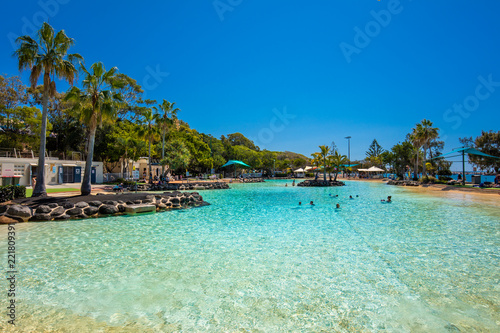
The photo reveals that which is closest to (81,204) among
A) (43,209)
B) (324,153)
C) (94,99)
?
(43,209)

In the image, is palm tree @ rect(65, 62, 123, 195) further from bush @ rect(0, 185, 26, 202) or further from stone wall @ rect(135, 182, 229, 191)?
stone wall @ rect(135, 182, 229, 191)

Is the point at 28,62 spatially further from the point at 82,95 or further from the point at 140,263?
the point at 140,263

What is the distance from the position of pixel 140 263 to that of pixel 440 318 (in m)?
5.63

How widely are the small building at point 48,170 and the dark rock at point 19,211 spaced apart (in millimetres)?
9512

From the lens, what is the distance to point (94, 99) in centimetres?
1407

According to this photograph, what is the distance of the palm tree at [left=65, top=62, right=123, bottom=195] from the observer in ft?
45.0

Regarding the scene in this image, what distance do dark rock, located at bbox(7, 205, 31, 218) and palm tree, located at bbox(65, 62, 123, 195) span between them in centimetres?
361

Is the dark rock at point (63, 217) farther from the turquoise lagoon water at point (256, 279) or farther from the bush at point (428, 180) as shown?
the bush at point (428, 180)

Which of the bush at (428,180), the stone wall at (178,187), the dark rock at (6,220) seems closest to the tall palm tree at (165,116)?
the stone wall at (178,187)

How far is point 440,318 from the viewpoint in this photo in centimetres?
365

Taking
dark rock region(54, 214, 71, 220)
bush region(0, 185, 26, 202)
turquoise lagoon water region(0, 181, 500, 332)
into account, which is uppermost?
bush region(0, 185, 26, 202)

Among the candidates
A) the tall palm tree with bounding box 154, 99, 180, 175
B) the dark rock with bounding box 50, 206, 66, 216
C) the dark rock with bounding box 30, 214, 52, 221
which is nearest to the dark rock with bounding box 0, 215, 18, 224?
the dark rock with bounding box 30, 214, 52, 221

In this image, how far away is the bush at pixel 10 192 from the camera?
1195 cm

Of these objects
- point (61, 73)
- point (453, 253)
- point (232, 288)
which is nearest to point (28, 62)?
point (61, 73)
